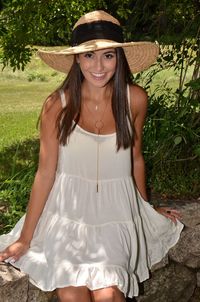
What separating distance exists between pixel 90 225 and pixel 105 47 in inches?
32.2

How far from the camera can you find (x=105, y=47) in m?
2.32

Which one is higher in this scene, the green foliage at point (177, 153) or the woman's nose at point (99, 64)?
the woman's nose at point (99, 64)

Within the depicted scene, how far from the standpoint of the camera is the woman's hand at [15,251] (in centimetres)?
240

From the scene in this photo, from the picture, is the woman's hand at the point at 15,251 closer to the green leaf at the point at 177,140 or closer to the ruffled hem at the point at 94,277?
the ruffled hem at the point at 94,277

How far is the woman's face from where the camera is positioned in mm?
2432

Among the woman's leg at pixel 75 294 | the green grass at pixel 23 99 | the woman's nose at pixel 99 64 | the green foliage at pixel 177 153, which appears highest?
the woman's nose at pixel 99 64

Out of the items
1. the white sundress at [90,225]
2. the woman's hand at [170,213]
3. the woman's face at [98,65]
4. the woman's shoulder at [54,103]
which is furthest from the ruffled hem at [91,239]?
the woman's face at [98,65]

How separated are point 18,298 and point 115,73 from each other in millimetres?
1157

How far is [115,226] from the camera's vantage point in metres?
2.41

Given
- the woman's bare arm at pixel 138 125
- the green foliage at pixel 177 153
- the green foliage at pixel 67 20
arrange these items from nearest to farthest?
the woman's bare arm at pixel 138 125 < the green foliage at pixel 177 153 < the green foliage at pixel 67 20

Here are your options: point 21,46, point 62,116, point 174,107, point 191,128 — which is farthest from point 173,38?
point 62,116

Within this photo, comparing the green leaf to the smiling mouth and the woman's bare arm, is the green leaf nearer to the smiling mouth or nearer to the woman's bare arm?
the woman's bare arm

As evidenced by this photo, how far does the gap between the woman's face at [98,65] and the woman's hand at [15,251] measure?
83 cm

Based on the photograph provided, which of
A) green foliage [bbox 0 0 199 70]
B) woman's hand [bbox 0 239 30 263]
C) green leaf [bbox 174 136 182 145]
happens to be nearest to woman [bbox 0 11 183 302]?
woman's hand [bbox 0 239 30 263]
